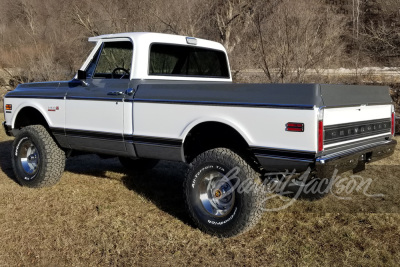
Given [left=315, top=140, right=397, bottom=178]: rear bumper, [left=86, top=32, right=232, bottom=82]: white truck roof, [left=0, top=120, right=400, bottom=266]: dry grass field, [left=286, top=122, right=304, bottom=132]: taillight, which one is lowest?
[left=0, top=120, right=400, bottom=266]: dry grass field

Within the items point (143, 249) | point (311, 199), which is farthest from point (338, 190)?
point (143, 249)

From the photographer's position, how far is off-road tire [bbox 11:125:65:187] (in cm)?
569

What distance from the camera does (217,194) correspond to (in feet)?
14.2

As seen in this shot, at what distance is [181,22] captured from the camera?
1731 centimetres

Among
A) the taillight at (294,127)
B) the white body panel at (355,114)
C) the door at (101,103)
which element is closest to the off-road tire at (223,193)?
the taillight at (294,127)

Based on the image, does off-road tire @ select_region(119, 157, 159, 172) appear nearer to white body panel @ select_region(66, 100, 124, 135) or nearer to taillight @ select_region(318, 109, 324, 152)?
white body panel @ select_region(66, 100, 124, 135)

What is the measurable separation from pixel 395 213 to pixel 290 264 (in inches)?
67.4

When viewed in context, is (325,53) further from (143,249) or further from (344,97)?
(143,249)

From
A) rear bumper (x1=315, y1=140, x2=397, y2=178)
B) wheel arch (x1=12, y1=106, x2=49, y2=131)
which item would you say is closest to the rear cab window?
wheel arch (x1=12, y1=106, x2=49, y2=131)

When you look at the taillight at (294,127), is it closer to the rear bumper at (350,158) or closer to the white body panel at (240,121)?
the white body panel at (240,121)

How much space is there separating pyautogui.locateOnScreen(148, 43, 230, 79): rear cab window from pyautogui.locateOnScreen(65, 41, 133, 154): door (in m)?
0.31

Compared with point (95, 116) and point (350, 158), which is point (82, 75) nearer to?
point (95, 116)

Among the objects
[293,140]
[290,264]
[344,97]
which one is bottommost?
[290,264]

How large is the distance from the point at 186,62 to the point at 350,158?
251 cm
